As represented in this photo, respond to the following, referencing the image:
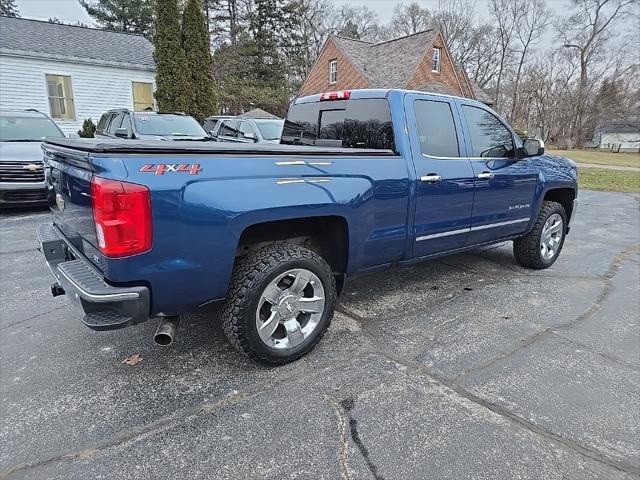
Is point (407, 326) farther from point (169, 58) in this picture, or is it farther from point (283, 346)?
point (169, 58)

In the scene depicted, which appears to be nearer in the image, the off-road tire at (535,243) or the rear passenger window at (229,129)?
the off-road tire at (535,243)

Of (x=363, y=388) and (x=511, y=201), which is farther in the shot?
(x=511, y=201)

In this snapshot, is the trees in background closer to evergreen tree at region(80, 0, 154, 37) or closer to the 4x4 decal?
evergreen tree at region(80, 0, 154, 37)

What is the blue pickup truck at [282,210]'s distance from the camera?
2234mm

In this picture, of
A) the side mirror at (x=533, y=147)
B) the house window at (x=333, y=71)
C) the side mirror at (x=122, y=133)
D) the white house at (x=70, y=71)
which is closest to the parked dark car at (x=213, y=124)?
the side mirror at (x=122, y=133)

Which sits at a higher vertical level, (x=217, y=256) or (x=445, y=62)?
(x=445, y=62)

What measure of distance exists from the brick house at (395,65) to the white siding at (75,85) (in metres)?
14.2

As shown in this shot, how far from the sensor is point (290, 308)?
9.56ft

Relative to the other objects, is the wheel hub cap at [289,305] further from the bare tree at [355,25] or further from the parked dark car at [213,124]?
the bare tree at [355,25]

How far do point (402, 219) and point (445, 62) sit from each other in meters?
28.7

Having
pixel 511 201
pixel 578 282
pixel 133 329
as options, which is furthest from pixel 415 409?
pixel 578 282

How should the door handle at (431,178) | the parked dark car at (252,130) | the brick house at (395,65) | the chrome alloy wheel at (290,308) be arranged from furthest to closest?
the brick house at (395,65)
the parked dark car at (252,130)
the door handle at (431,178)
the chrome alloy wheel at (290,308)

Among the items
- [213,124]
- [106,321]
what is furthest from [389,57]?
[106,321]

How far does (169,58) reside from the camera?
1722 centimetres
